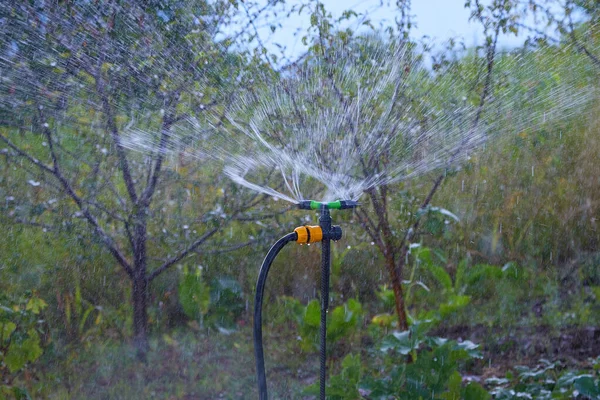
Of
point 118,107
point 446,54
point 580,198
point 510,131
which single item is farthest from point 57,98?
point 580,198

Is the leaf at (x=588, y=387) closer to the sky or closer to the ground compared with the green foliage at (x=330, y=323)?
closer to the ground

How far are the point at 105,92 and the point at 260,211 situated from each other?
0.82 meters

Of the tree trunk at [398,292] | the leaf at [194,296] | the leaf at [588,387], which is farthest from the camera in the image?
the leaf at [194,296]

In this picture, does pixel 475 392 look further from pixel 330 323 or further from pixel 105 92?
pixel 105 92

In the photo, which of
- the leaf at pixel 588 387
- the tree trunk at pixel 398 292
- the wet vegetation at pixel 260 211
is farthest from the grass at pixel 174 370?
the leaf at pixel 588 387

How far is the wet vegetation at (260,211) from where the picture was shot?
2.77 metres

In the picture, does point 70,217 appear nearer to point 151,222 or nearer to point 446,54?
point 151,222

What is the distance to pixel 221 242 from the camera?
3.15 m

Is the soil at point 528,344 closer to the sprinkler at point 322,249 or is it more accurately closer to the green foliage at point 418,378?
the green foliage at point 418,378

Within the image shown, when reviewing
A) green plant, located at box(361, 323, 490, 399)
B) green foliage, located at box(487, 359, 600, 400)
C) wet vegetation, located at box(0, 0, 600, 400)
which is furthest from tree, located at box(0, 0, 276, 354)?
green foliage, located at box(487, 359, 600, 400)

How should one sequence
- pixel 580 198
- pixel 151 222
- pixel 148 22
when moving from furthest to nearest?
1. pixel 580 198
2. pixel 151 222
3. pixel 148 22

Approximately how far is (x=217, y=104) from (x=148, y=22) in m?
0.41

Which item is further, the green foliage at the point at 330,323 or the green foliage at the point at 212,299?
the green foliage at the point at 212,299

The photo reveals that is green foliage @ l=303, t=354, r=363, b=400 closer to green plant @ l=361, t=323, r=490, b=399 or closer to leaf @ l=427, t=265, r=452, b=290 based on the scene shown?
green plant @ l=361, t=323, r=490, b=399
